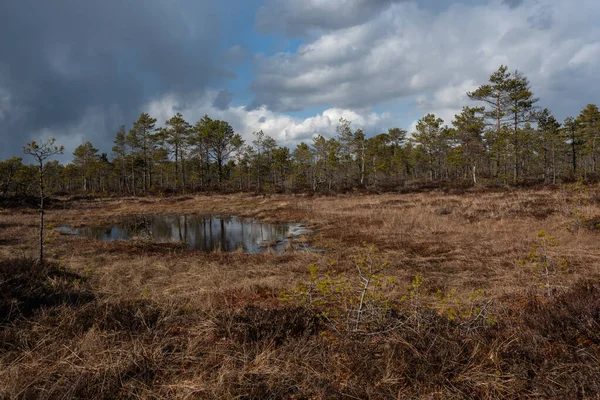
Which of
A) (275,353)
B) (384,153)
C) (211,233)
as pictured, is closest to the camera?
(275,353)

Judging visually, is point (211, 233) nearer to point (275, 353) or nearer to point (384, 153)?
point (275, 353)

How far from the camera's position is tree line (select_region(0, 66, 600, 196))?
34.7 metres

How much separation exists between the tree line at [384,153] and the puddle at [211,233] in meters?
20.4

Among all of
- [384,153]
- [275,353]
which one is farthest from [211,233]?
[384,153]

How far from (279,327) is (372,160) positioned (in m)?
56.1

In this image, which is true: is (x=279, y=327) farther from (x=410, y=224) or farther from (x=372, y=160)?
(x=372, y=160)

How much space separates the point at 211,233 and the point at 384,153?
4990 centimetres

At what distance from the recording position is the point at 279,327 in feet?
11.7

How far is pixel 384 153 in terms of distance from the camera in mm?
61750

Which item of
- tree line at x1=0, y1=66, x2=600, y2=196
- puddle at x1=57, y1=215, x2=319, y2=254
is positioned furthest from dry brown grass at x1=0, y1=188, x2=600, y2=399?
tree line at x1=0, y1=66, x2=600, y2=196

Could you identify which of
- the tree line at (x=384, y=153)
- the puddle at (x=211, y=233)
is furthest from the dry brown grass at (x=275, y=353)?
the tree line at (x=384, y=153)

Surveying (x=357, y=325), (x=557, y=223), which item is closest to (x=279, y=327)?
(x=357, y=325)

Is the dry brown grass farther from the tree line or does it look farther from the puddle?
the tree line

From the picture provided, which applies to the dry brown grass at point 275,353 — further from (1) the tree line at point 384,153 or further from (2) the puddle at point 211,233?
(1) the tree line at point 384,153
